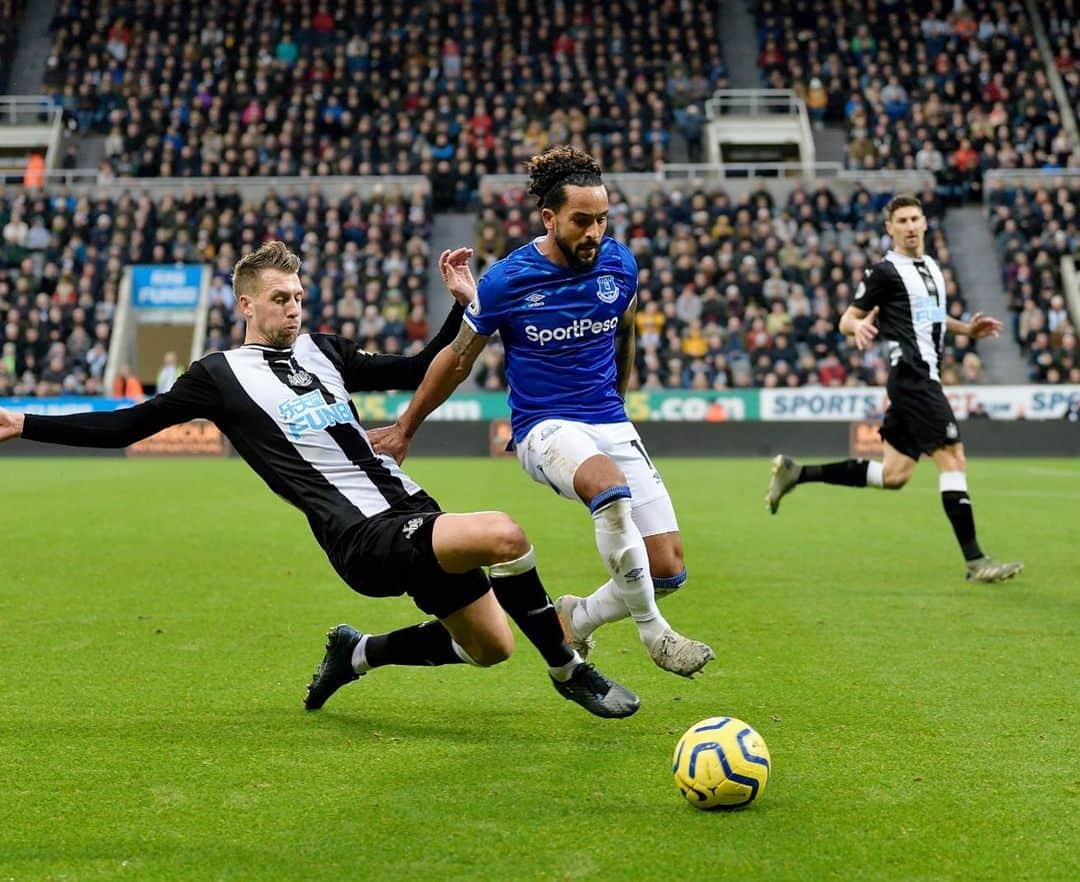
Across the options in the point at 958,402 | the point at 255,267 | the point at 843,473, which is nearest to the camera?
the point at 255,267

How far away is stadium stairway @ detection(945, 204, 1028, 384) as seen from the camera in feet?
92.1

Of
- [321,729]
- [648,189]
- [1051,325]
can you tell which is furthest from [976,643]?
[648,189]

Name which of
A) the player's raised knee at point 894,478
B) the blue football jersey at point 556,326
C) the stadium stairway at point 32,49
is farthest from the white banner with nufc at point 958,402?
the stadium stairway at point 32,49

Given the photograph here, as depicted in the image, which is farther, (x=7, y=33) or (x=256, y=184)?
(x=7, y=33)

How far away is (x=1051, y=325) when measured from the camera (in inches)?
1085

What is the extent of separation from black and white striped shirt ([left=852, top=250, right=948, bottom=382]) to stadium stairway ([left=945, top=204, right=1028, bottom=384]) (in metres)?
19.1

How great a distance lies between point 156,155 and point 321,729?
97.9 feet

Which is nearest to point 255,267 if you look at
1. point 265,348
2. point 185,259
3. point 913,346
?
point 265,348

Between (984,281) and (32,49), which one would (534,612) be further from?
(32,49)

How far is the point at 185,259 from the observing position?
30.1 meters

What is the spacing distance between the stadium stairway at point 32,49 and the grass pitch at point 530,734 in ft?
101

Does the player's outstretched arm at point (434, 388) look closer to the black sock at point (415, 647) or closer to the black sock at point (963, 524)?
the black sock at point (415, 647)

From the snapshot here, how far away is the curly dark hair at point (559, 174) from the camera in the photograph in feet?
19.1

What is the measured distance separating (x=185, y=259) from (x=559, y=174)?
25.6 meters
